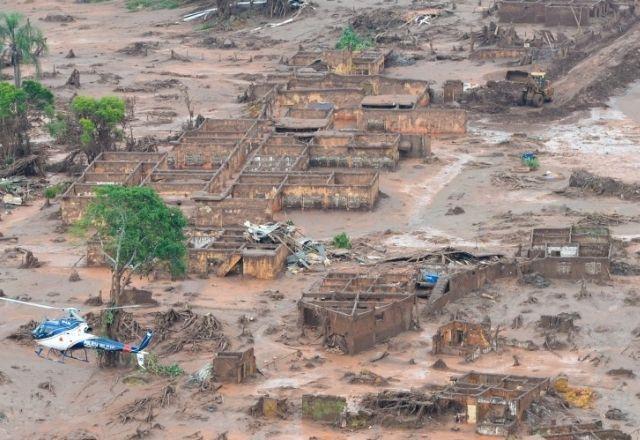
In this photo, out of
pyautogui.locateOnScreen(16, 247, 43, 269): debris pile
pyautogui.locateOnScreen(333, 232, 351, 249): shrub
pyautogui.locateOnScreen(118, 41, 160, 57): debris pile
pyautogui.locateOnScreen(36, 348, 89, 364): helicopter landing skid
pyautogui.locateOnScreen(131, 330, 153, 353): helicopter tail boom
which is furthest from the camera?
pyautogui.locateOnScreen(118, 41, 160, 57): debris pile

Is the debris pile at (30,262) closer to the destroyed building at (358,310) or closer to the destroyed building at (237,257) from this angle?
the destroyed building at (237,257)

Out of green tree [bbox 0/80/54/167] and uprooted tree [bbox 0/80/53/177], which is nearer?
uprooted tree [bbox 0/80/53/177]

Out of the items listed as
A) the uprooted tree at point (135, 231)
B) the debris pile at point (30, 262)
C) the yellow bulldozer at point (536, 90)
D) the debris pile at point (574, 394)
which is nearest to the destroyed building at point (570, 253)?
the debris pile at point (574, 394)

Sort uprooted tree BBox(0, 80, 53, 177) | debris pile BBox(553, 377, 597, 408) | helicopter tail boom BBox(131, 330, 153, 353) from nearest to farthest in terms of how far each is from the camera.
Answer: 1. debris pile BBox(553, 377, 597, 408)
2. helicopter tail boom BBox(131, 330, 153, 353)
3. uprooted tree BBox(0, 80, 53, 177)

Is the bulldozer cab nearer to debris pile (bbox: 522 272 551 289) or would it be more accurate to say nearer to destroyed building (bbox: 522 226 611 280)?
destroyed building (bbox: 522 226 611 280)

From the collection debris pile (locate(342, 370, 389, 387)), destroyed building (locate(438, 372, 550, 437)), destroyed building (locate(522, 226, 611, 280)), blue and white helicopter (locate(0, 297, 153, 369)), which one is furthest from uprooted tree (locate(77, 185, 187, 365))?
destroyed building (locate(522, 226, 611, 280))

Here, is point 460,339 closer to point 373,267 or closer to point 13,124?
point 373,267

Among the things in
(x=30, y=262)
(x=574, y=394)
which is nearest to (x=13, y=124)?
(x=30, y=262)
